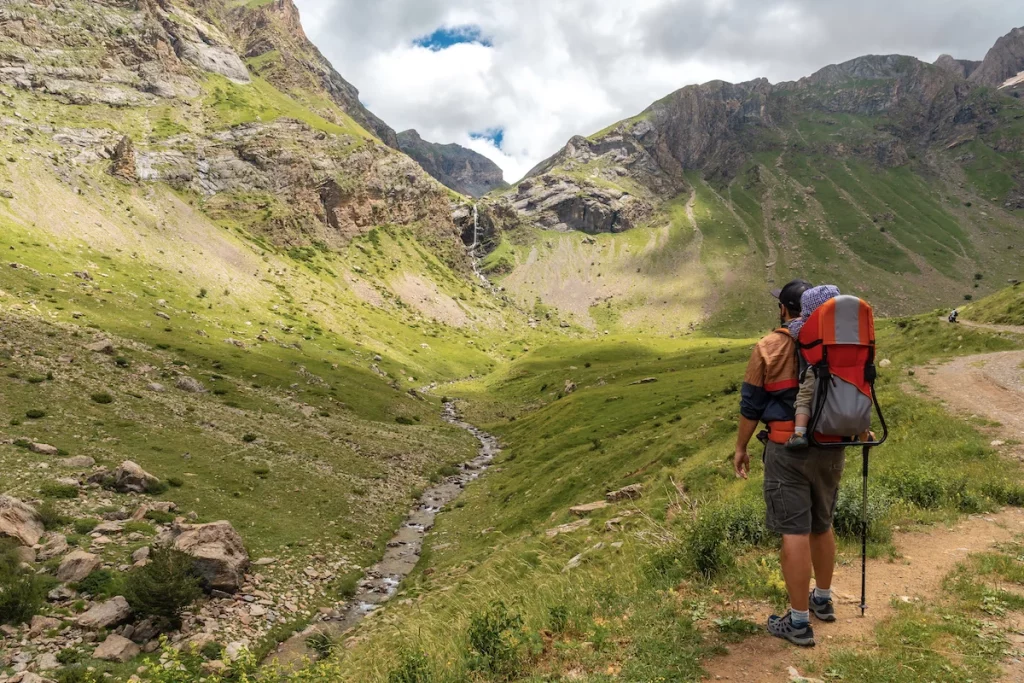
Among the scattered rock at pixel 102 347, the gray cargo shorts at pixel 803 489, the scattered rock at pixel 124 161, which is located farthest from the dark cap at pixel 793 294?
the scattered rock at pixel 124 161

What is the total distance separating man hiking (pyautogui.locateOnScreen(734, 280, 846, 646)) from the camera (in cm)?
765

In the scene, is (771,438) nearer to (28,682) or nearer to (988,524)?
(988,524)

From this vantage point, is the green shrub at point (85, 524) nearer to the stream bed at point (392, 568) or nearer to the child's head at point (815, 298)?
the stream bed at point (392, 568)

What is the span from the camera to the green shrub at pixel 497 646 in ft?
27.9

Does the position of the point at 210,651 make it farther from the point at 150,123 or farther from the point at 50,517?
the point at 150,123

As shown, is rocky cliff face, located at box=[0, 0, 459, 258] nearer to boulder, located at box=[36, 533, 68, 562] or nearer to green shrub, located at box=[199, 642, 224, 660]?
boulder, located at box=[36, 533, 68, 562]

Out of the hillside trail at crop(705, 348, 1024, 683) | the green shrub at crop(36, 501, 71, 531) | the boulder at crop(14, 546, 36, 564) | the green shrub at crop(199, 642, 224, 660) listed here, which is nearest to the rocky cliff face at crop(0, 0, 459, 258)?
the green shrub at crop(36, 501, 71, 531)

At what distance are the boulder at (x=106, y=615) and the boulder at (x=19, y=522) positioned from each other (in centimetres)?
591

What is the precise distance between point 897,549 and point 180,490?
121 ft

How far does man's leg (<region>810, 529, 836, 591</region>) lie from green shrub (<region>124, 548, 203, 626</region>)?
2381 cm

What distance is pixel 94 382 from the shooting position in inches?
1746

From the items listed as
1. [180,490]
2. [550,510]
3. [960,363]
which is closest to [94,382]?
[180,490]

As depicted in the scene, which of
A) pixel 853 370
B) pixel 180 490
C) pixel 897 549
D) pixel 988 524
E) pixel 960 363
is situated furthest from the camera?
pixel 960 363

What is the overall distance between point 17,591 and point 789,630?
85.7ft
